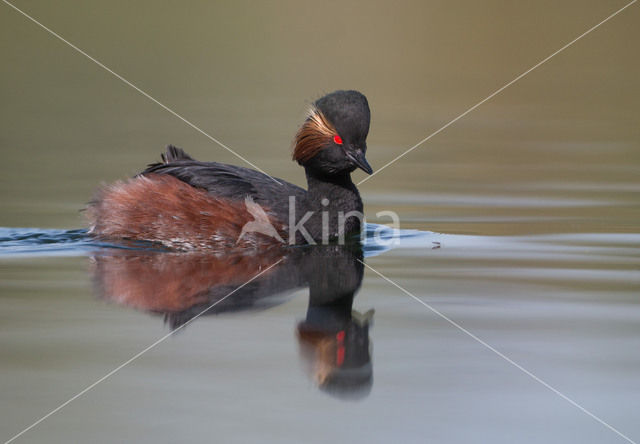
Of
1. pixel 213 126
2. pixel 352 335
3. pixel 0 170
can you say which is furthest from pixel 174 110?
pixel 352 335

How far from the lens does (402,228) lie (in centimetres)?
998

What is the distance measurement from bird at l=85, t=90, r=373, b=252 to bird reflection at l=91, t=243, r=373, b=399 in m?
0.26

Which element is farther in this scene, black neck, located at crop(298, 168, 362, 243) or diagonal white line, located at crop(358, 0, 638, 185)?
diagonal white line, located at crop(358, 0, 638, 185)

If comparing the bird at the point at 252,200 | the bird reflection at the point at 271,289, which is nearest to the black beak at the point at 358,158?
the bird at the point at 252,200

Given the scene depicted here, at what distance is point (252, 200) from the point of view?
909 centimetres

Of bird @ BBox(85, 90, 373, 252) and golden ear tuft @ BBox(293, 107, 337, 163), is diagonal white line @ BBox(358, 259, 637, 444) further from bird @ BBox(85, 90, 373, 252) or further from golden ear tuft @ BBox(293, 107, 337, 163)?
golden ear tuft @ BBox(293, 107, 337, 163)

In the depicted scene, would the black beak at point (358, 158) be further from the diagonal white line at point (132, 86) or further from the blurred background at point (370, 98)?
the blurred background at point (370, 98)

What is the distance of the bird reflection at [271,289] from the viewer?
19.1 feet

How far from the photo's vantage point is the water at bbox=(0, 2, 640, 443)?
16.3 ft

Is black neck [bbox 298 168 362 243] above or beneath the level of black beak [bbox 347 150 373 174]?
beneath

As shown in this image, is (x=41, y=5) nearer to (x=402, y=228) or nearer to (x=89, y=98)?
(x=89, y=98)

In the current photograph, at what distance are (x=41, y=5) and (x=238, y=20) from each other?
16.2ft

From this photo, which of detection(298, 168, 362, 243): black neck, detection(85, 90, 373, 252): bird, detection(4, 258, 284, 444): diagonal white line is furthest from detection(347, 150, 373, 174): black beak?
detection(4, 258, 284, 444): diagonal white line

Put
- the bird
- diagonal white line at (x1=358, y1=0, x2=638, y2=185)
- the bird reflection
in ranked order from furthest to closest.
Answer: diagonal white line at (x1=358, y1=0, x2=638, y2=185)
the bird
the bird reflection
